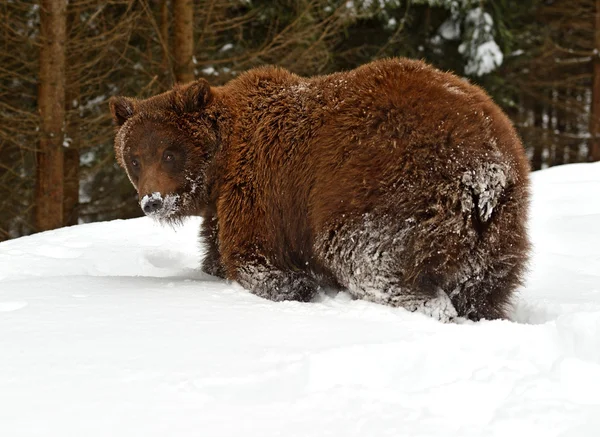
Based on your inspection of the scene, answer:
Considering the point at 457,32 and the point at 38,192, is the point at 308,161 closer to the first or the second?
the point at 38,192

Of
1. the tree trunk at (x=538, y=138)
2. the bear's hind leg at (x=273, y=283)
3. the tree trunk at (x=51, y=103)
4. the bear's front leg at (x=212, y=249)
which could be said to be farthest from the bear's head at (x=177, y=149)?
the tree trunk at (x=538, y=138)

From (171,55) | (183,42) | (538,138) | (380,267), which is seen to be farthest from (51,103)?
(538,138)

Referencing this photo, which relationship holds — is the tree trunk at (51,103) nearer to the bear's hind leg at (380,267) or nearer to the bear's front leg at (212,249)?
the bear's front leg at (212,249)

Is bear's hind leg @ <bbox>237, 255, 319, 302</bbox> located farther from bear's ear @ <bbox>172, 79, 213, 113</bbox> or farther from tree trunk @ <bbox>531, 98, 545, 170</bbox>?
tree trunk @ <bbox>531, 98, 545, 170</bbox>

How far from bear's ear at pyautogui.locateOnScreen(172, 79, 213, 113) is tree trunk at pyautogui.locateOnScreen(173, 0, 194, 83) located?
7.08 metres

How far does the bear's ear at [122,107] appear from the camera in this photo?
18.6ft

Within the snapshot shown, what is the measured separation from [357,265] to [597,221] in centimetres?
322

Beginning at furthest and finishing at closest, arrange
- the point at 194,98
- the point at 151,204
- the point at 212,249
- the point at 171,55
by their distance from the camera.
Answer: the point at 171,55 → the point at 212,249 → the point at 194,98 → the point at 151,204

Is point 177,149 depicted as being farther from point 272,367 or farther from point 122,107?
point 272,367

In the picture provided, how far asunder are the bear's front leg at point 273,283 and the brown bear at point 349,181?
0.01 m

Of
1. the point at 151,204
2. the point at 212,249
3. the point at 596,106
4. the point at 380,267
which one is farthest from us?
the point at 596,106

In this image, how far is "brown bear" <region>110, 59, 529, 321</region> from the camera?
4.24 m

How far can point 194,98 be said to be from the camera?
17.6 feet

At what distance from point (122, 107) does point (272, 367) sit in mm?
3515
